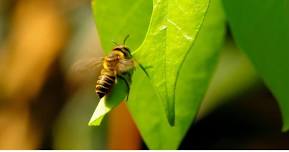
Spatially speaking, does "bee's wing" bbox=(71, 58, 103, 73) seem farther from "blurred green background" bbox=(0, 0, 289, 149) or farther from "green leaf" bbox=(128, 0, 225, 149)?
"blurred green background" bbox=(0, 0, 289, 149)

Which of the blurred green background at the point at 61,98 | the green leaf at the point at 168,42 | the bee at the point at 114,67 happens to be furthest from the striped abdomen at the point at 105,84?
the blurred green background at the point at 61,98

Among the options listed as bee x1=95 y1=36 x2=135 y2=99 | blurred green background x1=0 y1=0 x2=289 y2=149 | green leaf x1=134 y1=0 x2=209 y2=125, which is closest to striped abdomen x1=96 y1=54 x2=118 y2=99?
bee x1=95 y1=36 x2=135 y2=99

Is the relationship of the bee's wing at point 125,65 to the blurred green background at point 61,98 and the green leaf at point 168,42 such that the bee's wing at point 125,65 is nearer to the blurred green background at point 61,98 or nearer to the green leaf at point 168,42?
the green leaf at point 168,42

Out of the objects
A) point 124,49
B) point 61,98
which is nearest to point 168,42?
point 124,49

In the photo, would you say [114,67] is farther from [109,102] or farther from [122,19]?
[109,102]

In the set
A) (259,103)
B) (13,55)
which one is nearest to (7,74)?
(13,55)

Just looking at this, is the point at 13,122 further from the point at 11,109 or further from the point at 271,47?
the point at 271,47
